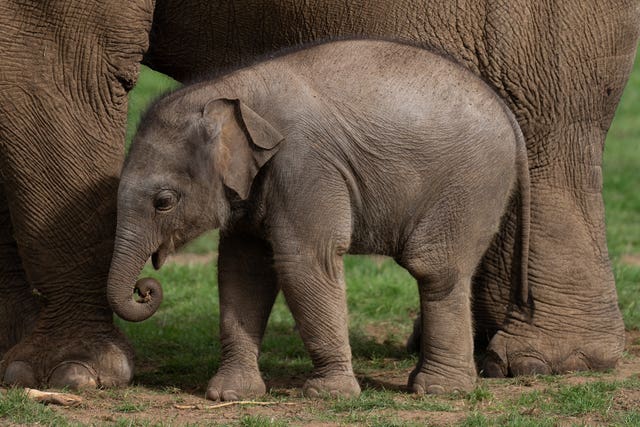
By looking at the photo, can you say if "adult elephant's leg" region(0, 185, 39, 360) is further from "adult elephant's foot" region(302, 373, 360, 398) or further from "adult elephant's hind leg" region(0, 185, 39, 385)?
"adult elephant's foot" region(302, 373, 360, 398)

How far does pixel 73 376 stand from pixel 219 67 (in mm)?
1609

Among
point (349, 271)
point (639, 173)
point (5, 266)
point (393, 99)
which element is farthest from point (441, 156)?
point (639, 173)

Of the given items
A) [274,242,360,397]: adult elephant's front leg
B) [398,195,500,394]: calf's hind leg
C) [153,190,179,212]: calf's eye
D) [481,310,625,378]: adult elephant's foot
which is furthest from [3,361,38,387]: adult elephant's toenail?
[481,310,625,378]: adult elephant's foot

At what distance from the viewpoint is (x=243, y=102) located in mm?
6234

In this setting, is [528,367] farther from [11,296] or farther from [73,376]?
[11,296]

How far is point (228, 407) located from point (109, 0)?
174 centimetres

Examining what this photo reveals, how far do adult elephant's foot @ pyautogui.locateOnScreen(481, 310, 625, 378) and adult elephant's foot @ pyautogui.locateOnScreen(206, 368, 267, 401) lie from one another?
118cm

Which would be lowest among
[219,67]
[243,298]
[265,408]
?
[265,408]

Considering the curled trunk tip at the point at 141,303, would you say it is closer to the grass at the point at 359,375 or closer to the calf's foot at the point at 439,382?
the grass at the point at 359,375

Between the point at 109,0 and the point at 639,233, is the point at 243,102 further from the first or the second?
the point at 639,233

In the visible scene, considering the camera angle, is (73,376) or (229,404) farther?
(73,376)

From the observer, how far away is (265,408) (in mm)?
6137

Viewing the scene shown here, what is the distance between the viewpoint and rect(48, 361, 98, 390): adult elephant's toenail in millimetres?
6453

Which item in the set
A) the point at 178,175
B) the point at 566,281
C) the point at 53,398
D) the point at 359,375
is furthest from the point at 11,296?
the point at 566,281
